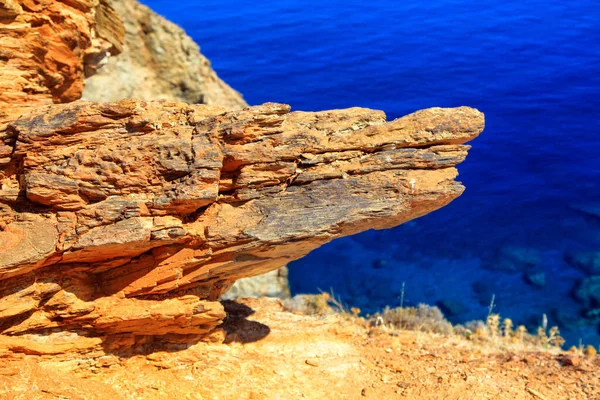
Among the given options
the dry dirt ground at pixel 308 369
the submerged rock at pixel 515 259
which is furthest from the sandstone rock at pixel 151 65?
the dry dirt ground at pixel 308 369

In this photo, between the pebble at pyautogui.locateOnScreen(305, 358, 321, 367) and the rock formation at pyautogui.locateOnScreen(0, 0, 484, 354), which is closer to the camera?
the rock formation at pyautogui.locateOnScreen(0, 0, 484, 354)

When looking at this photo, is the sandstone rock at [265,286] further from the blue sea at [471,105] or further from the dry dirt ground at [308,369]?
the dry dirt ground at [308,369]

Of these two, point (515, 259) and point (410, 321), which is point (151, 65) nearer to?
point (410, 321)

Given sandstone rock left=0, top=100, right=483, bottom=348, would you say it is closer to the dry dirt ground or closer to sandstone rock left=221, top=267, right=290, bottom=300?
the dry dirt ground

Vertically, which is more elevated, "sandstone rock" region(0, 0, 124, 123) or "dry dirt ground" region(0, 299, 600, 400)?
"sandstone rock" region(0, 0, 124, 123)

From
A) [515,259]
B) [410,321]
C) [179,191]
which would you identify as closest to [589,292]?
[515,259]

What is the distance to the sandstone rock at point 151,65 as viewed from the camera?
1797 cm

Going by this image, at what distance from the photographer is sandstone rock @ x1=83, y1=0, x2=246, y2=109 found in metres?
18.0

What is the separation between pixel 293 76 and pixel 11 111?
823 inches

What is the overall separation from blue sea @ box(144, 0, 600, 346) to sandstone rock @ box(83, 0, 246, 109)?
6.33 metres

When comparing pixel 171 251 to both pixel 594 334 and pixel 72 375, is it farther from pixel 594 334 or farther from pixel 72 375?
pixel 594 334

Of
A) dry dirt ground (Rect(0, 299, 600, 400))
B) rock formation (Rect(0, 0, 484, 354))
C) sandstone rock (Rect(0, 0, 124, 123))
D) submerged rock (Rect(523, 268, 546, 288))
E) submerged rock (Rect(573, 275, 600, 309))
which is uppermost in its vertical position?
sandstone rock (Rect(0, 0, 124, 123))

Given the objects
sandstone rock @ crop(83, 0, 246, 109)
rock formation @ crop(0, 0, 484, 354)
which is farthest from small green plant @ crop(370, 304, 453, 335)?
sandstone rock @ crop(83, 0, 246, 109)

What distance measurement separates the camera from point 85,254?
6.32 metres
